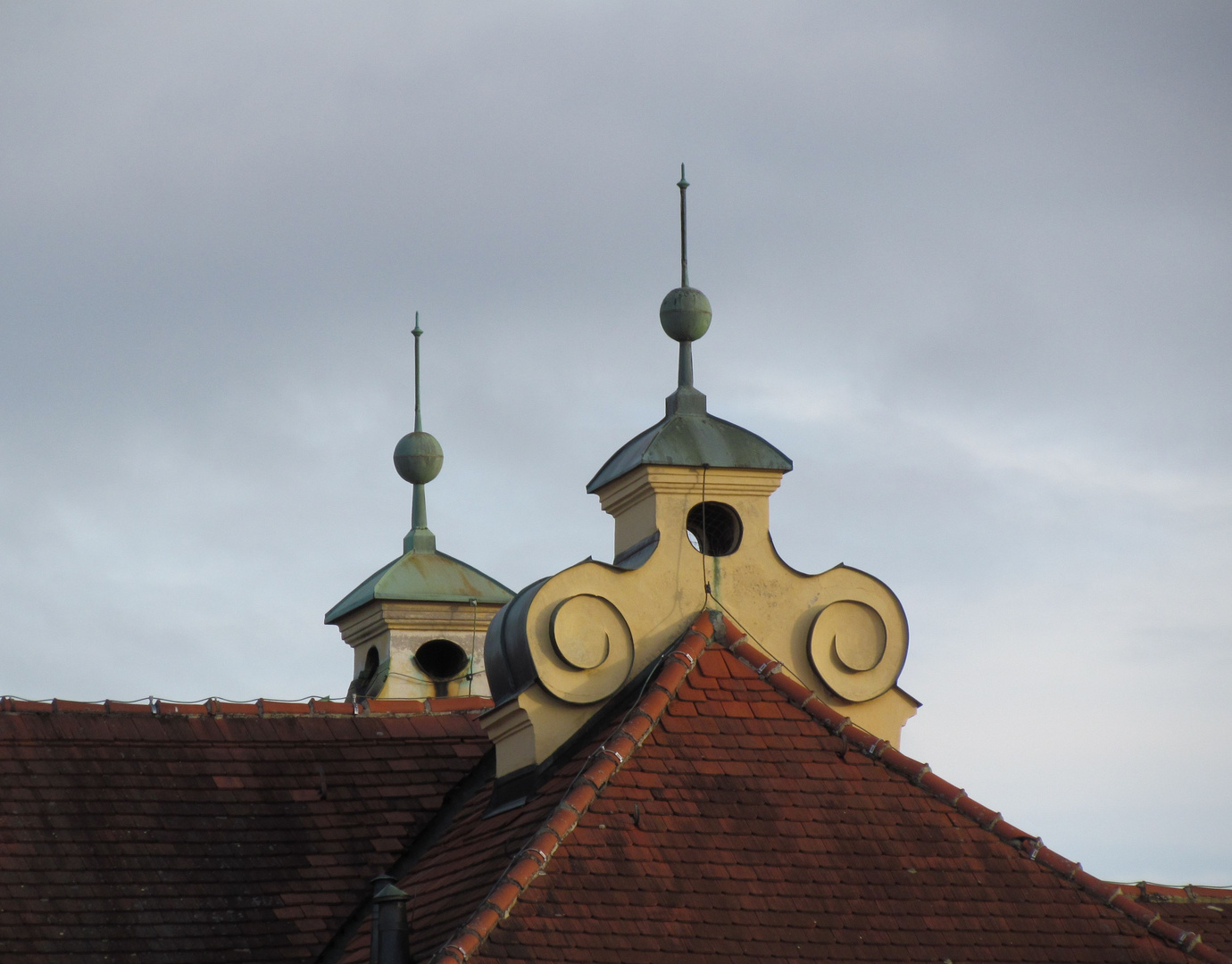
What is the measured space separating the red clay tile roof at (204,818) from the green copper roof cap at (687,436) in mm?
2835

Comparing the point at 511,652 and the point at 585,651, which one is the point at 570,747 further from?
the point at 511,652

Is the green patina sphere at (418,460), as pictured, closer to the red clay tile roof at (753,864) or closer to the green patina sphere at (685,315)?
the green patina sphere at (685,315)

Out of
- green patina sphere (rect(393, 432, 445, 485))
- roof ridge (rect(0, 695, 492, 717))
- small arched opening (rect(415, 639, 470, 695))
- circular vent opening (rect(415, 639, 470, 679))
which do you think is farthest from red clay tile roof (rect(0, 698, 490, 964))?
green patina sphere (rect(393, 432, 445, 485))

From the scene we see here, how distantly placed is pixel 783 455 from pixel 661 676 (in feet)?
8.31

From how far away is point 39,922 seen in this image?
1478cm

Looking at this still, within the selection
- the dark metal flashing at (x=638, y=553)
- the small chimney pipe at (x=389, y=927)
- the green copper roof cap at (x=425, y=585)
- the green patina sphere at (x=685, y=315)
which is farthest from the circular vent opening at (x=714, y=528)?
the green copper roof cap at (x=425, y=585)

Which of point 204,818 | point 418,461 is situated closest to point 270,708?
point 204,818

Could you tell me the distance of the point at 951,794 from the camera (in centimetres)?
1431

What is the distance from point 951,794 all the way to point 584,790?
2.55 metres

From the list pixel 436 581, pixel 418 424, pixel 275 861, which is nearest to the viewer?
pixel 275 861

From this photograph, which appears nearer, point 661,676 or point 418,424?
point 661,676

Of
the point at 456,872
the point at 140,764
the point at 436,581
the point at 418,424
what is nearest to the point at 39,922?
the point at 140,764

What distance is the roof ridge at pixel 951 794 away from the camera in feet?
45.4

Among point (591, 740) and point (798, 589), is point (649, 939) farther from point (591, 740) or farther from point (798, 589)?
point (798, 589)
